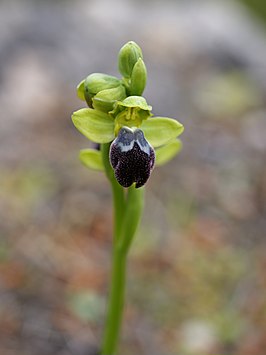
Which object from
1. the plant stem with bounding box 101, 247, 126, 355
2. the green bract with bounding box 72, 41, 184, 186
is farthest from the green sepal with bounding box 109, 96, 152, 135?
the plant stem with bounding box 101, 247, 126, 355

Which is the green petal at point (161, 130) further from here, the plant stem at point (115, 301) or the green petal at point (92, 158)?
the plant stem at point (115, 301)

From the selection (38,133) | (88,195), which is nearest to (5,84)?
(38,133)

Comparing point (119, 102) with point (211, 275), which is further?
point (211, 275)

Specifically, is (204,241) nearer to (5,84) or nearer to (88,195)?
(88,195)

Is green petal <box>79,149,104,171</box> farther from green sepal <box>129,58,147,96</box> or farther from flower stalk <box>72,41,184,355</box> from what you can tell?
green sepal <box>129,58,147,96</box>

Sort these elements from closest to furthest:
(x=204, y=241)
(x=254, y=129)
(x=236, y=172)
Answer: (x=204, y=241)
(x=236, y=172)
(x=254, y=129)

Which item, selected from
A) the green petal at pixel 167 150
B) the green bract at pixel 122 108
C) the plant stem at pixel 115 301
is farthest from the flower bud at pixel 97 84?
the plant stem at pixel 115 301

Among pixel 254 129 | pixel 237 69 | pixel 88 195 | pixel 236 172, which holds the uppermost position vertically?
pixel 237 69
